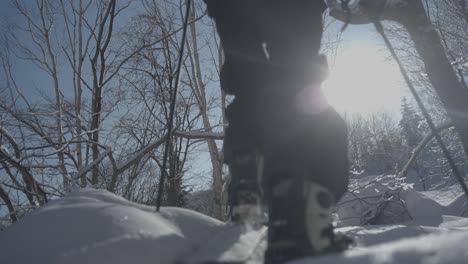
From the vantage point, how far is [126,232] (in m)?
0.72

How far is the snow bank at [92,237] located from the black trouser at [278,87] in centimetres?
31

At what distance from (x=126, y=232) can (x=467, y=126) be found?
12.3 feet

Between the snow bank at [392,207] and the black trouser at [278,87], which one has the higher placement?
the black trouser at [278,87]

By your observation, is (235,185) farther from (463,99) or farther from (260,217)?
(463,99)

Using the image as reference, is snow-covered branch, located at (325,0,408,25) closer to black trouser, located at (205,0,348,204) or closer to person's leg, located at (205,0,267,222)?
black trouser, located at (205,0,348,204)

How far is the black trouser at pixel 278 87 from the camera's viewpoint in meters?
0.80

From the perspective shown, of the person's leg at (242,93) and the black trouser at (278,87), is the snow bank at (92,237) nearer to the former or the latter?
the person's leg at (242,93)

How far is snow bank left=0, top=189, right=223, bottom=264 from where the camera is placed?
0.66m

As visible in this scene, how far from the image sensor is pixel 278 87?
952mm

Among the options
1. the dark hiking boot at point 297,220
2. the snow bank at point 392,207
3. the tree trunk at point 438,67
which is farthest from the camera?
the snow bank at point 392,207

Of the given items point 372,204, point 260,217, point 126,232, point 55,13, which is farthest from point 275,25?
point 55,13

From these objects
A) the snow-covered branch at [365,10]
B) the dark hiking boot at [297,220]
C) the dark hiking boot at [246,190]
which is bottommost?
the dark hiking boot at [297,220]

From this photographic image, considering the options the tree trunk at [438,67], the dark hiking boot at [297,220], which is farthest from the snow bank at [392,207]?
the dark hiking boot at [297,220]

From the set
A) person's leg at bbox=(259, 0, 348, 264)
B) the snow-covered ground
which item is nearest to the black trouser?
person's leg at bbox=(259, 0, 348, 264)
